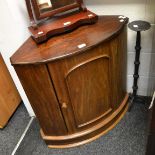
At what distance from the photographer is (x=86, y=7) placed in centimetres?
142

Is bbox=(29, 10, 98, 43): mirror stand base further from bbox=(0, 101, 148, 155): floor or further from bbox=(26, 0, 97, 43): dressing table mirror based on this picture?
bbox=(0, 101, 148, 155): floor

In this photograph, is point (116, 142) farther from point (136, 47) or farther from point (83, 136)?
point (136, 47)

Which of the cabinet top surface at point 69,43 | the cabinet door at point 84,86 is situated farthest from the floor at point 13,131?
the cabinet top surface at point 69,43

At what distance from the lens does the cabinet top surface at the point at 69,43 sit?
107 cm

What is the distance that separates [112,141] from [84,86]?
0.53 metres

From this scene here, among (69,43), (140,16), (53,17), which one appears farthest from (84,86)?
(140,16)

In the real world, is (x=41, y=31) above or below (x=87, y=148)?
above

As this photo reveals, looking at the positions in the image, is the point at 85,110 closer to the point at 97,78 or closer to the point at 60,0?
the point at 97,78

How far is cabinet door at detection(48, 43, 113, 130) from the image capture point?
1.12 m

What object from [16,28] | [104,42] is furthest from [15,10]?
[104,42]

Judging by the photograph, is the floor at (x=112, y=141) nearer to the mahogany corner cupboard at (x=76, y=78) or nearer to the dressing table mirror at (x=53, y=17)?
the mahogany corner cupboard at (x=76, y=78)

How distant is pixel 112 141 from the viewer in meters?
1.47

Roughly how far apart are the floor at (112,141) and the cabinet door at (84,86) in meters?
0.18

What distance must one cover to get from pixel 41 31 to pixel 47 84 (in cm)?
33
